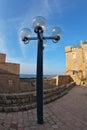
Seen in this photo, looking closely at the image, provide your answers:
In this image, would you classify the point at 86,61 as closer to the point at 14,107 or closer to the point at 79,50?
the point at 79,50

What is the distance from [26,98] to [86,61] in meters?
21.1

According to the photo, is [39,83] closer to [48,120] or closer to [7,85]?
[48,120]

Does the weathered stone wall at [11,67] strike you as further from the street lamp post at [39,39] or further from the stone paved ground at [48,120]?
the street lamp post at [39,39]

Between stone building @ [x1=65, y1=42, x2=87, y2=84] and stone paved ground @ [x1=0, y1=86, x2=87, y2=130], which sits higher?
stone building @ [x1=65, y1=42, x2=87, y2=84]

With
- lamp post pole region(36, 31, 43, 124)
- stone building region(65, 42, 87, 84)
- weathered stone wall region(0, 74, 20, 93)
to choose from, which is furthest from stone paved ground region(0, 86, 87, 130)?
stone building region(65, 42, 87, 84)

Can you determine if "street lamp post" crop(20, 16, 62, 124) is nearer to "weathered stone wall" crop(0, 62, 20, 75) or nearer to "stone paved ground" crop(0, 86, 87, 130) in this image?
"stone paved ground" crop(0, 86, 87, 130)

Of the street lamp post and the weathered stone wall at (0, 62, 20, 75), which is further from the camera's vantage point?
the weathered stone wall at (0, 62, 20, 75)

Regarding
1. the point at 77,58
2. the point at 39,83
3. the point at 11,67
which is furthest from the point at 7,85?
the point at 77,58

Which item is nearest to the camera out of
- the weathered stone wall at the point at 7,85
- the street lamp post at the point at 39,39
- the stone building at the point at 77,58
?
the street lamp post at the point at 39,39

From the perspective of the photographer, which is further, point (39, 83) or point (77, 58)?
point (77, 58)

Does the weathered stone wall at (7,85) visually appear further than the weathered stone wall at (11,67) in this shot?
No

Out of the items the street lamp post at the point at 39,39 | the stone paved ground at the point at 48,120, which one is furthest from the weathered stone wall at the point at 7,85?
the street lamp post at the point at 39,39

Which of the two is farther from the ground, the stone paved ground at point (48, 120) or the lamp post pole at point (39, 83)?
the lamp post pole at point (39, 83)

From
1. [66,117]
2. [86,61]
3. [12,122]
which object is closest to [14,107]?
[12,122]
